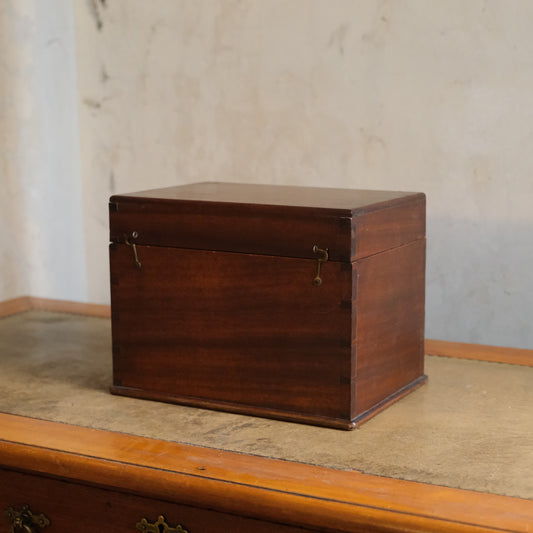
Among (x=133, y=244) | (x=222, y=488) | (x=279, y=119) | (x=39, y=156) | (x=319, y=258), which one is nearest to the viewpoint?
(x=222, y=488)

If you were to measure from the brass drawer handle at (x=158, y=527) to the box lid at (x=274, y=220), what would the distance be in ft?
0.96

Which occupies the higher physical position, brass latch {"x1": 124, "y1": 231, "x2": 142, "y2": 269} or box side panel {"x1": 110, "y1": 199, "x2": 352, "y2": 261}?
box side panel {"x1": 110, "y1": 199, "x2": 352, "y2": 261}

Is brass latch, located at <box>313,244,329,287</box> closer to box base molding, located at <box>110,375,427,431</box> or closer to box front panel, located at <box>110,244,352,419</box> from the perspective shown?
box front panel, located at <box>110,244,352,419</box>

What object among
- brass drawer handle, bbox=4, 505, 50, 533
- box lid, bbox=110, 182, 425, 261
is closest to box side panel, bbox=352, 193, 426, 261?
box lid, bbox=110, 182, 425, 261

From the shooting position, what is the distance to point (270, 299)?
3.16 ft

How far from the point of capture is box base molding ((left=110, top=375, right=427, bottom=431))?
0.95 metres

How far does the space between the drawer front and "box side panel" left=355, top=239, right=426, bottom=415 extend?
0.20 m

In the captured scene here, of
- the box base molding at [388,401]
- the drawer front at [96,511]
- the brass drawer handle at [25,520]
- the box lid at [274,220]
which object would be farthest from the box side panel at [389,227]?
the brass drawer handle at [25,520]

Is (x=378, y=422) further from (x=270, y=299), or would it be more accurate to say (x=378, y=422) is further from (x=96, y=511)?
(x=96, y=511)

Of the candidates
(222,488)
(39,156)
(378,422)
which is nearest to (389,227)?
(378,422)

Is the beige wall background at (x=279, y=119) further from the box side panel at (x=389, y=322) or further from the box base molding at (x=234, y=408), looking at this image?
the box base molding at (x=234, y=408)

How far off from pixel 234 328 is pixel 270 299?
0.06 metres

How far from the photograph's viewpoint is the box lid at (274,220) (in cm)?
93

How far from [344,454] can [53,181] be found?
38.1 inches
